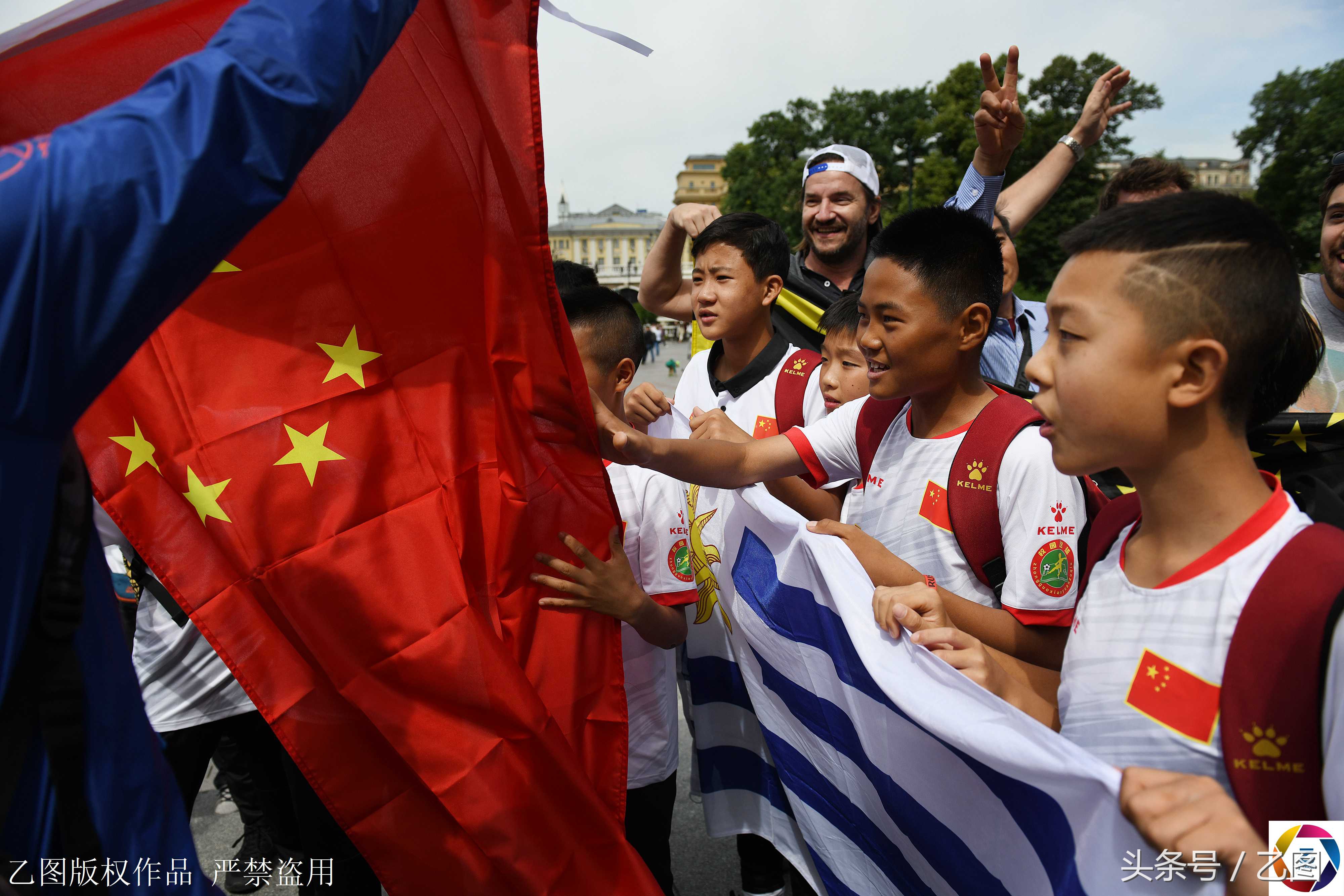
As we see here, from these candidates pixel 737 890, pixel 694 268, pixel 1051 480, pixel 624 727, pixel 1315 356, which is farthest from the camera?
pixel 694 268

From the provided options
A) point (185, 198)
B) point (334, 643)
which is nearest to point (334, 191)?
point (185, 198)

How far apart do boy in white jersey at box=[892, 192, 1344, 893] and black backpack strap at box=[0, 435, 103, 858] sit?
4.67 ft

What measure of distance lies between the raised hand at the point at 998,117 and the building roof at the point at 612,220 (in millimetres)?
109320

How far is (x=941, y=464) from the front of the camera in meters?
1.98

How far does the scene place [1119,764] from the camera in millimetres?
1294

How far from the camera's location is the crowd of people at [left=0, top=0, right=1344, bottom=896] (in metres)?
1.11

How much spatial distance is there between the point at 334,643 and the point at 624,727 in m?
0.74

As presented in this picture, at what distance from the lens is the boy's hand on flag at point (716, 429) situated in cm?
234

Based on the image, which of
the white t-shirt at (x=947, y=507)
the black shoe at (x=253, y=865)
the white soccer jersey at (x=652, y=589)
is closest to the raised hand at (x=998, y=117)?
the white t-shirt at (x=947, y=507)

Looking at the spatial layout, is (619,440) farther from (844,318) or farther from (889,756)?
(844,318)

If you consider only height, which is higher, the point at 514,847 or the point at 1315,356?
the point at 1315,356

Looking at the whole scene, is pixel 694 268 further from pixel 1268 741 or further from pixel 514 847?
pixel 1268 741

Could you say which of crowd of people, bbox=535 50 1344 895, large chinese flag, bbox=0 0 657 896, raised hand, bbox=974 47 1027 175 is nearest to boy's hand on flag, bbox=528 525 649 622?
crowd of people, bbox=535 50 1344 895

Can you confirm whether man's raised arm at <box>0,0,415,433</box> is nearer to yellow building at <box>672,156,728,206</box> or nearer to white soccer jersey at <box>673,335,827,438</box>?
white soccer jersey at <box>673,335,827,438</box>
